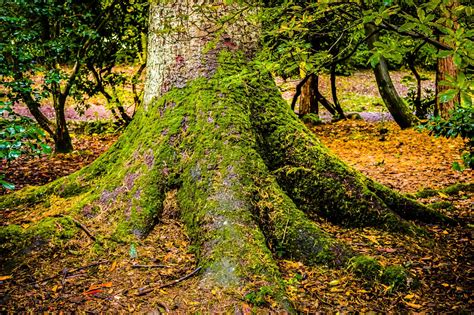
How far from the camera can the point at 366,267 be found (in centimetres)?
270

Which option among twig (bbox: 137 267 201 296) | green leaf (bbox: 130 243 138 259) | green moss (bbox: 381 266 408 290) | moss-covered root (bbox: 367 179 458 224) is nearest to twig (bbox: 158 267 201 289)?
twig (bbox: 137 267 201 296)

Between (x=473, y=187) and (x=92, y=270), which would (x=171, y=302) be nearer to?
(x=92, y=270)

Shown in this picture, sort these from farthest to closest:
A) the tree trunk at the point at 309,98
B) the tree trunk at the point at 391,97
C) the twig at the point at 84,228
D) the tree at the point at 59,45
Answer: the tree trunk at the point at 309,98 → the tree trunk at the point at 391,97 → the tree at the point at 59,45 → the twig at the point at 84,228

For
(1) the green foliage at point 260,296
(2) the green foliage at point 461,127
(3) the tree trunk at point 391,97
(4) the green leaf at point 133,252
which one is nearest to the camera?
(1) the green foliage at point 260,296

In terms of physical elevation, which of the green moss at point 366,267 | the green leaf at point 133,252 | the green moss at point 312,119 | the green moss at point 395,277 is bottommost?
the green moss at point 395,277

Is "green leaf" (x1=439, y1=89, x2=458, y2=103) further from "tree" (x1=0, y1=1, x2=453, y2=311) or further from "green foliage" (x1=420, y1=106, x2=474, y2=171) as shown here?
"green foliage" (x1=420, y1=106, x2=474, y2=171)

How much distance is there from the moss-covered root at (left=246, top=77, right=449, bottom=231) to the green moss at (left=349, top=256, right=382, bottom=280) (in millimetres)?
519

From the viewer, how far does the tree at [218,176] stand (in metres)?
2.73

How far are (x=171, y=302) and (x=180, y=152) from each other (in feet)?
4.00

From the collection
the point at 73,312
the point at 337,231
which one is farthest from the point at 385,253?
the point at 73,312

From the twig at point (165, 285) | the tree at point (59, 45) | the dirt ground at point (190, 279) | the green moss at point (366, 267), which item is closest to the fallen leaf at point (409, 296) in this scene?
the dirt ground at point (190, 279)

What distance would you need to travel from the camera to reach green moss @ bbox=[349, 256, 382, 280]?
8.77 ft

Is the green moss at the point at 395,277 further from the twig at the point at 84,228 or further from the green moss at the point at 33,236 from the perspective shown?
the green moss at the point at 33,236

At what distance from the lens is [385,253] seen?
2.91 m
